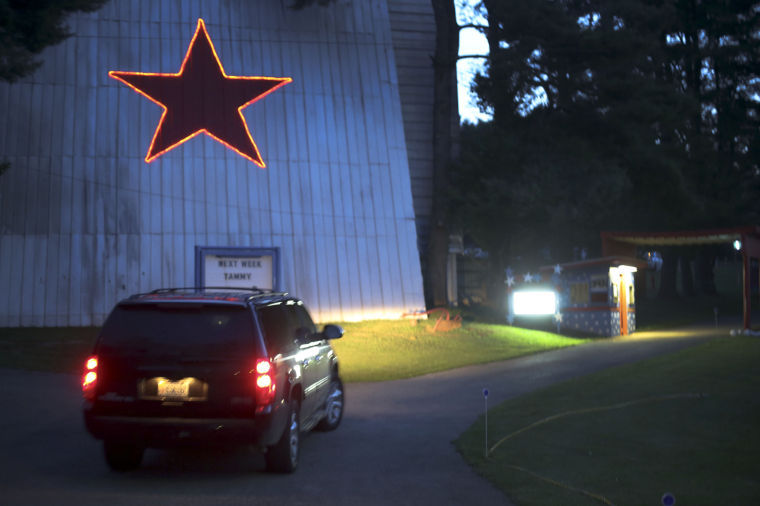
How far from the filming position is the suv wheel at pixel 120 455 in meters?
8.39

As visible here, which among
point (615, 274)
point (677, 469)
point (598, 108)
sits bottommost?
point (677, 469)

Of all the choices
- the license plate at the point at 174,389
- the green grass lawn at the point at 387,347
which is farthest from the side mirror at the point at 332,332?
the green grass lawn at the point at 387,347

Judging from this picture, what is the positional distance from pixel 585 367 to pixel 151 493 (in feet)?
39.9

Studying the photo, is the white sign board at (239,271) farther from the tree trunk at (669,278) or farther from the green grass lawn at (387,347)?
the tree trunk at (669,278)

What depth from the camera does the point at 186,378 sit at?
787cm

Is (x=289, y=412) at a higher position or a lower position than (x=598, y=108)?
lower

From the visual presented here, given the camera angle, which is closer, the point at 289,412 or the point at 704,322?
the point at 289,412

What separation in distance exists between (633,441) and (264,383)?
16.0 ft

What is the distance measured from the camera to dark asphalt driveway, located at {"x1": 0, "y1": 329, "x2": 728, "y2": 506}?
757cm

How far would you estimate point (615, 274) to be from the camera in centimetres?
2530

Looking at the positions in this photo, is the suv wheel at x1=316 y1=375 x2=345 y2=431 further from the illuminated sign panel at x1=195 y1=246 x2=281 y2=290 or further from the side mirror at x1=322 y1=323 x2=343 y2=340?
the illuminated sign panel at x1=195 y1=246 x2=281 y2=290

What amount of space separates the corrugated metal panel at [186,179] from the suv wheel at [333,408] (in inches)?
507

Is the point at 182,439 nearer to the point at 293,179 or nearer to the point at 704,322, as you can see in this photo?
the point at 293,179

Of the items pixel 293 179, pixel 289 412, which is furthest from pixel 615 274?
pixel 289 412
